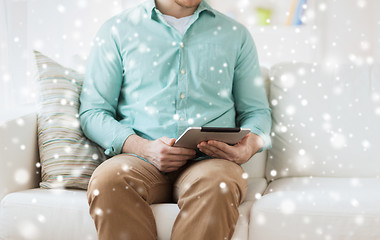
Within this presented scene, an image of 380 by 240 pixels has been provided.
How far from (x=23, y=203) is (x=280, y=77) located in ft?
3.51

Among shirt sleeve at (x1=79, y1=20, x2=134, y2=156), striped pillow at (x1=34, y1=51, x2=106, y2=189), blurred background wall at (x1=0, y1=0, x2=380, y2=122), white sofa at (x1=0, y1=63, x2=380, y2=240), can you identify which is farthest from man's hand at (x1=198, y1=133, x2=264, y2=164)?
blurred background wall at (x1=0, y1=0, x2=380, y2=122)

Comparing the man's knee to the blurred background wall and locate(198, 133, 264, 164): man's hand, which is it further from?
the blurred background wall

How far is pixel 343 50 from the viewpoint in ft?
9.05

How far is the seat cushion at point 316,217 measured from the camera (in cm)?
117

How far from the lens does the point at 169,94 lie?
1.43 m

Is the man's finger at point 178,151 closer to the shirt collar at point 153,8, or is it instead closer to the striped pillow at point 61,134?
the striped pillow at point 61,134

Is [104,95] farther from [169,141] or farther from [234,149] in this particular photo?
[234,149]

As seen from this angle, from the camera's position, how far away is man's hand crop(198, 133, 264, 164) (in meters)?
1.23

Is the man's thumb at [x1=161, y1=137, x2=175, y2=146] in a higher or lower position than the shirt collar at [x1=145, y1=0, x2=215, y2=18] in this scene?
lower

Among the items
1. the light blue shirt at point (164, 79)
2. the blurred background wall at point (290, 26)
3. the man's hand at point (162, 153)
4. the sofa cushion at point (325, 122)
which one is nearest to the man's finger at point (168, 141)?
the man's hand at point (162, 153)

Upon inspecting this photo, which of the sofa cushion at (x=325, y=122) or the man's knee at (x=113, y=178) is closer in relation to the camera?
the man's knee at (x=113, y=178)

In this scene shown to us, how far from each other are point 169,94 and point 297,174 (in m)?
0.60

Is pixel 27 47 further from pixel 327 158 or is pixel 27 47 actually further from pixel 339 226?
pixel 339 226

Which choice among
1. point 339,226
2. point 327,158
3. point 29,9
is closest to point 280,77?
point 327,158
